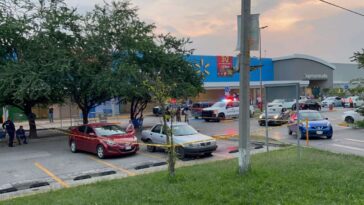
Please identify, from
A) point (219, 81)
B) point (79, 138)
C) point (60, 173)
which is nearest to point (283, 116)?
point (79, 138)

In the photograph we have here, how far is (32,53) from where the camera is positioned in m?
22.0

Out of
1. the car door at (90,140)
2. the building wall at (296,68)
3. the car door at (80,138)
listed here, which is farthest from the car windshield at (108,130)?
the building wall at (296,68)

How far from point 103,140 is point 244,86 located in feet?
30.5

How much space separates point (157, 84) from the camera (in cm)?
935

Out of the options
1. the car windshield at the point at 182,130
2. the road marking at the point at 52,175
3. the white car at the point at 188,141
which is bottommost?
the road marking at the point at 52,175

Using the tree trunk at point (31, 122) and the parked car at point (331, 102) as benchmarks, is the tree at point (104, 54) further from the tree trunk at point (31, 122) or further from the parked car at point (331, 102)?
the parked car at point (331, 102)

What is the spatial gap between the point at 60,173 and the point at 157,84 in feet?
21.5

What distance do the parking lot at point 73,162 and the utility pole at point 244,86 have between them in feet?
17.5

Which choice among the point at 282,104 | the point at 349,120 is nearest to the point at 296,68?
the point at 282,104

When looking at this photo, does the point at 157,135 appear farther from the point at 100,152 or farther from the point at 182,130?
the point at 100,152

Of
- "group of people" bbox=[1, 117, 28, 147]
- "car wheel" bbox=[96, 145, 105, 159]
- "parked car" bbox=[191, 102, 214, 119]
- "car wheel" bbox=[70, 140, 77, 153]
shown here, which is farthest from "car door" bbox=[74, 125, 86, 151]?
"parked car" bbox=[191, 102, 214, 119]

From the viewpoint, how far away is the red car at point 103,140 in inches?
628

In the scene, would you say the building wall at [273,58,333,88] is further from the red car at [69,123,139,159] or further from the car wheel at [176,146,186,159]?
the car wheel at [176,146,186,159]

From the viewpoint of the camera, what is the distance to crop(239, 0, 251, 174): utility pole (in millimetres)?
8500
